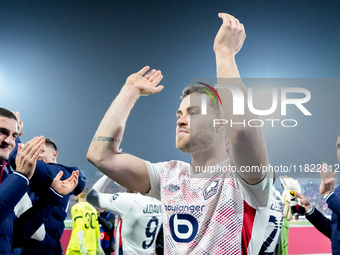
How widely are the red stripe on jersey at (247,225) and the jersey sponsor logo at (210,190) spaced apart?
0.13 metres

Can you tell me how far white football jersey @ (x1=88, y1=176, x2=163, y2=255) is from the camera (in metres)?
3.90

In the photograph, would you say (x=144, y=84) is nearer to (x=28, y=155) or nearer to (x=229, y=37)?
(x=229, y=37)

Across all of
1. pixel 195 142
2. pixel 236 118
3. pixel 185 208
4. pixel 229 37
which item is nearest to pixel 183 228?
pixel 185 208

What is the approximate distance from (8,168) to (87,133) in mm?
5144

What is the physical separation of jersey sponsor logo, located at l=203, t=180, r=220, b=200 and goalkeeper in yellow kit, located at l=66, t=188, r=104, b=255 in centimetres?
370

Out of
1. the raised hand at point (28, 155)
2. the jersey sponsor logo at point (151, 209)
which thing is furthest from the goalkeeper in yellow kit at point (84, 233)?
the raised hand at point (28, 155)

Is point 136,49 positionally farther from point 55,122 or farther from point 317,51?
point 317,51

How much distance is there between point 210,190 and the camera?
1546 mm

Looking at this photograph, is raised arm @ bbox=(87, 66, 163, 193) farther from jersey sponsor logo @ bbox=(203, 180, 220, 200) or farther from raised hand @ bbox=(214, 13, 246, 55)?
raised hand @ bbox=(214, 13, 246, 55)

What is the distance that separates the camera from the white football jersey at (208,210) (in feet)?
4.76

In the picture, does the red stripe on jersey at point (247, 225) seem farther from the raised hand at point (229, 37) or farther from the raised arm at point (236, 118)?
the raised hand at point (229, 37)

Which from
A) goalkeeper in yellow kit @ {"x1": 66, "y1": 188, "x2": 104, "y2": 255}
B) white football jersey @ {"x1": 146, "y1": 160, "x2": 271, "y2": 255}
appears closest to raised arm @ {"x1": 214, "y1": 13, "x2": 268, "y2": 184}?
white football jersey @ {"x1": 146, "y1": 160, "x2": 271, "y2": 255}

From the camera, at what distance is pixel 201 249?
4.75 feet

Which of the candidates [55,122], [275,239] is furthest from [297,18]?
[275,239]
